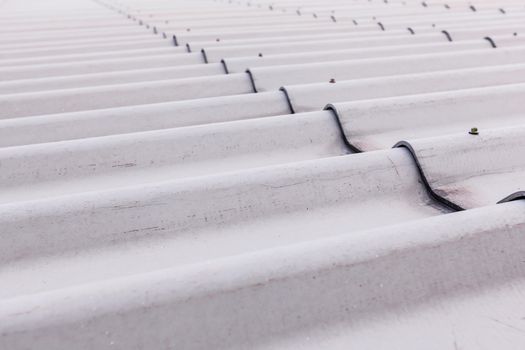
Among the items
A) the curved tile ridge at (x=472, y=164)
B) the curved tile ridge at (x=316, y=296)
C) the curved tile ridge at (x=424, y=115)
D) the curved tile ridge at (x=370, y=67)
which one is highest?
the curved tile ridge at (x=370, y=67)

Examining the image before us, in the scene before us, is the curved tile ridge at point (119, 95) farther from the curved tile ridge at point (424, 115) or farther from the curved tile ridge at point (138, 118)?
the curved tile ridge at point (424, 115)

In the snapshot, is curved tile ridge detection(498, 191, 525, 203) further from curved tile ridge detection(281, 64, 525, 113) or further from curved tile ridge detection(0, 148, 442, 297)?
curved tile ridge detection(281, 64, 525, 113)

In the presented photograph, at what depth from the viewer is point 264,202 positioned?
126cm

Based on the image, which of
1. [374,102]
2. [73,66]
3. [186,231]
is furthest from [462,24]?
[186,231]

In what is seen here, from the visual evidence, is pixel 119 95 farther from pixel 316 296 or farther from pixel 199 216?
pixel 316 296

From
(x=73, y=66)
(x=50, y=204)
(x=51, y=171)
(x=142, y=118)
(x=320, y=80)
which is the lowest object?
(x=50, y=204)

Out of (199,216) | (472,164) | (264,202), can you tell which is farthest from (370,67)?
(199,216)

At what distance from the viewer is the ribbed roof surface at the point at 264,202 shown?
2.97 feet

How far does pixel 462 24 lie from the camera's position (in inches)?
132

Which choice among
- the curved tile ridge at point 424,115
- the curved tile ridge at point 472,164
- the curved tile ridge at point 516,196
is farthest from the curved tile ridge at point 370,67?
the curved tile ridge at point 516,196

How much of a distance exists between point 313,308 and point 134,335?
0.33 metres

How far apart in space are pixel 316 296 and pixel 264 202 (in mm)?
367

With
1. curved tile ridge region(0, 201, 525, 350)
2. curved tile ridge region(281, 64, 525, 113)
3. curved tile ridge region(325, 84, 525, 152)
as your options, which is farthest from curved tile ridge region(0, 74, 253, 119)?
curved tile ridge region(0, 201, 525, 350)

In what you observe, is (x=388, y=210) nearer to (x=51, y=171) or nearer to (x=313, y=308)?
(x=313, y=308)
